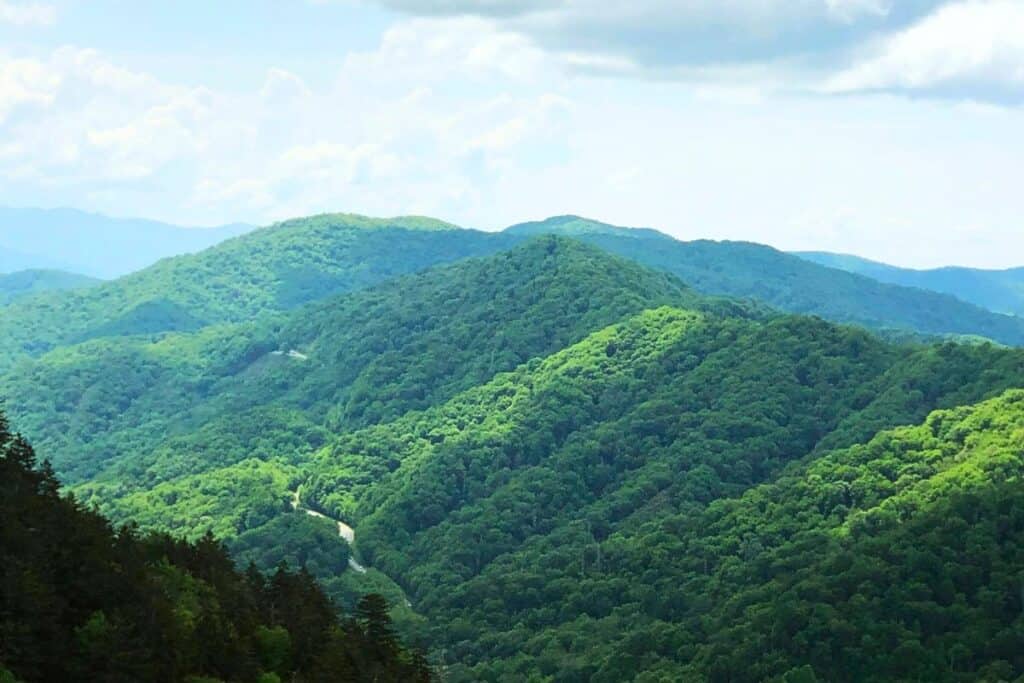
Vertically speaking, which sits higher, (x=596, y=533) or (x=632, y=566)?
(x=632, y=566)

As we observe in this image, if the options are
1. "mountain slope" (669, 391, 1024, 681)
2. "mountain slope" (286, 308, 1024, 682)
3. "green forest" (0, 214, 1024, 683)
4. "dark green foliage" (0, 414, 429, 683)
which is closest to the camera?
"dark green foliage" (0, 414, 429, 683)

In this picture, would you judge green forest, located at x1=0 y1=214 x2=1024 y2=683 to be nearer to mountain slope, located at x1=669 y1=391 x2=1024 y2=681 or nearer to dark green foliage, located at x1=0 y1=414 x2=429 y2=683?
dark green foliage, located at x1=0 y1=414 x2=429 y2=683

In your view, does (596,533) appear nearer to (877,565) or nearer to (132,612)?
(877,565)

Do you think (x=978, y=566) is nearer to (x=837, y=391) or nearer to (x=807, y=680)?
(x=807, y=680)

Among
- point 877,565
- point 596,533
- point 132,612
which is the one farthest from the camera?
point 596,533

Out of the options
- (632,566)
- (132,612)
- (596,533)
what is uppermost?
(132,612)

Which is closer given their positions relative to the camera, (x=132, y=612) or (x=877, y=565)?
(x=132, y=612)

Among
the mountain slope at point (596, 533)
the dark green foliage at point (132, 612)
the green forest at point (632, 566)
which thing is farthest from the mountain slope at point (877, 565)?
the dark green foliage at point (132, 612)

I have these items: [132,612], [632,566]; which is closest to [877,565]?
[632,566]

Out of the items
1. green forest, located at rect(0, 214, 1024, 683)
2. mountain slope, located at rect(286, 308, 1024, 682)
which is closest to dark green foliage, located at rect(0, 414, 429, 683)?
green forest, located at rect(0, 214, 1024, 683)

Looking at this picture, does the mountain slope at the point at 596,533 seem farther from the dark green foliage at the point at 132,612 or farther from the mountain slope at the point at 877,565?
the dark green foliage at the point at 132,612
